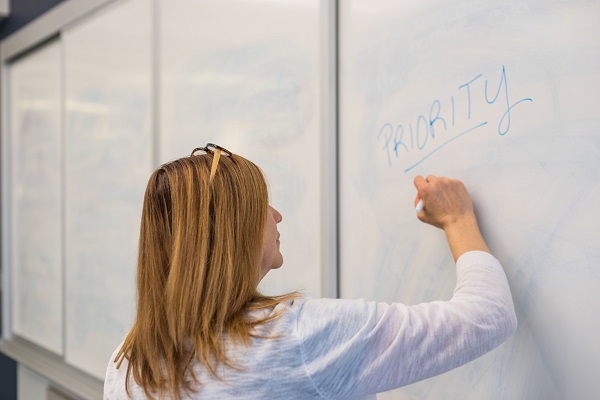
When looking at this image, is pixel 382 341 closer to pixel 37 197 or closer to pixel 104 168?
pixel 104 168

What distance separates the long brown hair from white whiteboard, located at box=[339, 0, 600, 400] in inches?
15.2

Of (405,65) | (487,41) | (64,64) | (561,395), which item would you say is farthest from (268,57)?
(64,64)

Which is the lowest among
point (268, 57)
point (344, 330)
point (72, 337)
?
point (72, 337)

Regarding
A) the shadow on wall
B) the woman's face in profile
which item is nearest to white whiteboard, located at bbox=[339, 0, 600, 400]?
the woman's face in profile

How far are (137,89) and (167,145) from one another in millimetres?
258

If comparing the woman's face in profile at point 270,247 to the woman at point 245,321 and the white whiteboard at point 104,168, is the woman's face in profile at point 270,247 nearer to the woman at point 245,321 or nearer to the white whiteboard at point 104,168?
the woman at point 245,321

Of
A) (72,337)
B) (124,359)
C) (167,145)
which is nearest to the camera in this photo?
(124,359)

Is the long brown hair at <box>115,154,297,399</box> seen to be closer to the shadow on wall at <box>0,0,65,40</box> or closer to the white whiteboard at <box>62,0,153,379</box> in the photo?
the white whiteboard at <box>62,0,153,379</box>

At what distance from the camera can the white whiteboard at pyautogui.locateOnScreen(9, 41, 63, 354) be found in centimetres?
265

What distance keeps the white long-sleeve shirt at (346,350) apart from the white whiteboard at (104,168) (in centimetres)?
125

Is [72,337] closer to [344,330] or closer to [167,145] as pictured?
[167,145]

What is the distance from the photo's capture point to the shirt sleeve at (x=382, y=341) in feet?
2.79

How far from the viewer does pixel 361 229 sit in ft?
4.46

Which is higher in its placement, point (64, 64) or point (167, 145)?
point (64, 64)
